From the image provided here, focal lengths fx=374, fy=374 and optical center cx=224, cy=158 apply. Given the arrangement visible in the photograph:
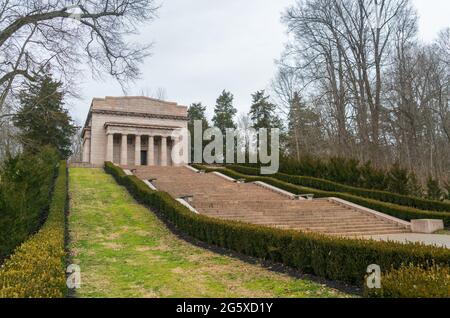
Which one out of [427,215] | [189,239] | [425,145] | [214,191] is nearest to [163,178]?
[214,191]

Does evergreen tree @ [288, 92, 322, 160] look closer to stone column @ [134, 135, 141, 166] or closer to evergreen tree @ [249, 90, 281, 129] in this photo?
evergreen tree @ [249, 90, 281, 129]

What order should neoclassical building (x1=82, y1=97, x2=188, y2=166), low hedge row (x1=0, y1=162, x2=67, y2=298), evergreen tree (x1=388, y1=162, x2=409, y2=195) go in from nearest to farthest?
1. low hedge row (x1=0, y1=162, x2=67, y2=298)
2. evergreen tree (x1=388, y1=162, x2=409, y2=195)
3. neoclassical building (x1=82, y1=97, x2=188, y2=166)

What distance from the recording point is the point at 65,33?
12.7m

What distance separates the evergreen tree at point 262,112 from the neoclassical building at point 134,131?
41.7 ft

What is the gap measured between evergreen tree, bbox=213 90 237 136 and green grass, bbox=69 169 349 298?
154ft

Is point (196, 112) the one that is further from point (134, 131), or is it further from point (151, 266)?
point (151, 266)

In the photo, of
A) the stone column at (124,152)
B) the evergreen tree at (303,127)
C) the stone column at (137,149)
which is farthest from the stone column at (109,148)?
the evergreen tree at (303,127)

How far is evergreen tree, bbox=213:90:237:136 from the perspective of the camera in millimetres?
62062

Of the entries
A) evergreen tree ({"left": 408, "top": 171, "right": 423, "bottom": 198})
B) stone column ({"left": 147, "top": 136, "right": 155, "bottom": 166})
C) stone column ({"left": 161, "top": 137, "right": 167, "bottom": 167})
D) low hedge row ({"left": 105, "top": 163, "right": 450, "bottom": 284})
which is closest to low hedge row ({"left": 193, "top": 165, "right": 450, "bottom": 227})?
evergreen tree ({"left": 408, "top": 171, "right": 423, "bottom": 198})

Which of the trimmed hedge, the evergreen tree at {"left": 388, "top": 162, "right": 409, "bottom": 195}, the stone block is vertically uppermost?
the evergreen tree at {"left": 388, "top": 162, "right": 409, "bottom": 195}

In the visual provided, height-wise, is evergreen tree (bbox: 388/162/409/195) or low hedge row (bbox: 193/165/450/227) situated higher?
evergreen tree (bbox: 388/162/409/195)

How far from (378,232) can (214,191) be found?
→ 9354mm

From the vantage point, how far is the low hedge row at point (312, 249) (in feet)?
22.2
